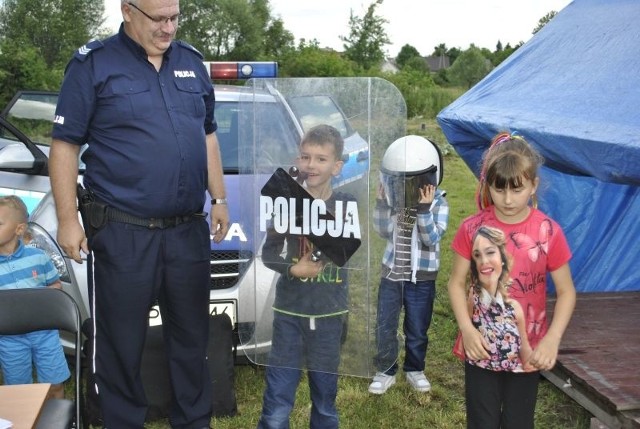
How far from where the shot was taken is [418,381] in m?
3.72

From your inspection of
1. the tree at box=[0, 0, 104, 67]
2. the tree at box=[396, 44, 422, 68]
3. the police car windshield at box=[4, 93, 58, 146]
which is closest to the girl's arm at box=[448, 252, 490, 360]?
the police car windshield at box=[4, 93, 58, 146]

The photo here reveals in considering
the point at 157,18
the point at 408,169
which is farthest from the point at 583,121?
the point at 157,18

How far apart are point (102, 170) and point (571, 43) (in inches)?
128

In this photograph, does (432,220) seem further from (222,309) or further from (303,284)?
(222,309)

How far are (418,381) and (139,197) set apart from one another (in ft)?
6.19

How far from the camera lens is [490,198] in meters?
2.54

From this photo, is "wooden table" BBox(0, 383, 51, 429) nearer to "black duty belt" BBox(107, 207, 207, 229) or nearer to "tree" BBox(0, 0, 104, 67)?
"black duty belt" BBox(107, 207, 207, 229)

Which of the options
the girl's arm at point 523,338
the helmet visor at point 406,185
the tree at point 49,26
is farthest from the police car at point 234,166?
the tree at point 49,26

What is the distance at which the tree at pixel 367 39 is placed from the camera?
105ft

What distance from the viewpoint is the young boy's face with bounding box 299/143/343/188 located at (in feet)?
8.17

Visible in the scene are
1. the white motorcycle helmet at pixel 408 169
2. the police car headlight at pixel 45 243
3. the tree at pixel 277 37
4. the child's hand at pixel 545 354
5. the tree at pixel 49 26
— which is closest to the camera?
the child's hand at pixel 545 354

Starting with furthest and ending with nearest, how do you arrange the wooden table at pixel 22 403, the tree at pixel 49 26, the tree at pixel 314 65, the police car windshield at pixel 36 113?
the tree at pixel 49 26, the tree at pixel 314 65, the police car windshield at pixel 36 113, the wooden table at pixel 22 403

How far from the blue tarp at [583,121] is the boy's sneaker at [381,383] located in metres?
1.27

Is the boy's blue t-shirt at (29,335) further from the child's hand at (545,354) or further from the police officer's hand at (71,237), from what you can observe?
the child's hand at (545,354)
